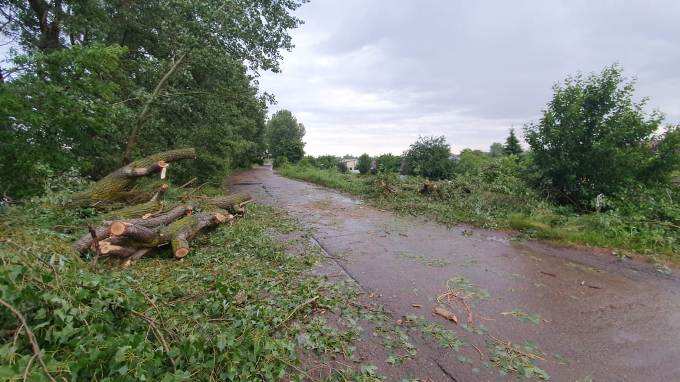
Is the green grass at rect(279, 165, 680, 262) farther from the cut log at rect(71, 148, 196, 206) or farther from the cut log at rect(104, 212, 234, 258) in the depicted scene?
the cut log at rect(71, 148, 196, 206)

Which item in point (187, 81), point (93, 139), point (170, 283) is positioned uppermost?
point (187, 81)

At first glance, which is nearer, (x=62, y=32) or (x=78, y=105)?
(x=78, y=105)

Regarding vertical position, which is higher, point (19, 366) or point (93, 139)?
point (93, 139)

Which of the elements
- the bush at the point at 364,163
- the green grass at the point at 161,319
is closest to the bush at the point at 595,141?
the green grass at the point at 161,319

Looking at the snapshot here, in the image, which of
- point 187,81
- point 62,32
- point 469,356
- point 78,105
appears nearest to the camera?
point 469,356

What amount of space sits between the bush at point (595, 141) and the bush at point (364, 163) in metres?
21.3

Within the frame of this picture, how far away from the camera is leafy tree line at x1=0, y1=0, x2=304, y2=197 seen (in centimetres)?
586

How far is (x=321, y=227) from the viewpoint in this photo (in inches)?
284

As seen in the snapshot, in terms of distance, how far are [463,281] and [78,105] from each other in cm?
757

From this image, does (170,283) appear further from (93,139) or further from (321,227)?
(93,139)

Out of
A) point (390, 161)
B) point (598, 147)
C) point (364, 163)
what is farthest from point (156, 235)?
point (364, 163)

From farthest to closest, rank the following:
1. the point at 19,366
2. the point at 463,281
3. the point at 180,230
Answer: the point at 180,230 → the point at 463,281 → the point at 19,366

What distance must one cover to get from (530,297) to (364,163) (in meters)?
26.5

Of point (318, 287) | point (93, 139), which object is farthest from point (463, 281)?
point (93, 139)
